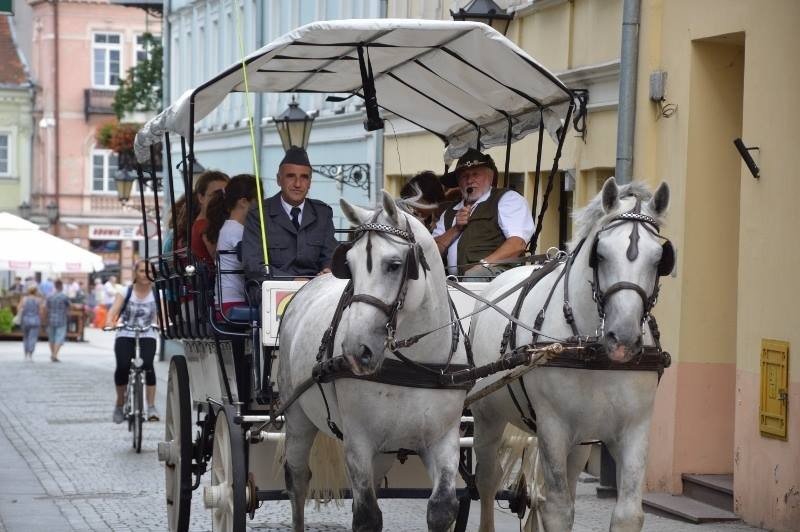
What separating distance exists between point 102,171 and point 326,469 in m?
63.9

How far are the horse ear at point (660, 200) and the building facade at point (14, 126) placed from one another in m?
Answer: 66.9

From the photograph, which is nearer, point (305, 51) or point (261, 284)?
point (261, 284)

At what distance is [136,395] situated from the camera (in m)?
17.7

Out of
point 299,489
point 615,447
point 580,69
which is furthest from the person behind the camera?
point 580,69

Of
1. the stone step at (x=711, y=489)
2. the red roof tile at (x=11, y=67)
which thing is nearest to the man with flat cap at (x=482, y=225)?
the stone step at (x=711, y=489)

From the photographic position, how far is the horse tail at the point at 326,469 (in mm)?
9430

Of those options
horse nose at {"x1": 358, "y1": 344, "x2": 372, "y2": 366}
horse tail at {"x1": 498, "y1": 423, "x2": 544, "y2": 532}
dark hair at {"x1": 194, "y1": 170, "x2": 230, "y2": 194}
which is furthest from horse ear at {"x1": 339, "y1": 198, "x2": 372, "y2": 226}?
dark hair at {"x1": 194, "y1": 170, "x2": 230, "y2": 194}

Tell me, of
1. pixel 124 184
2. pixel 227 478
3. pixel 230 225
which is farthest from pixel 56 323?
pixel 227 478

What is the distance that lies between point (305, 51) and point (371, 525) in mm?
3300

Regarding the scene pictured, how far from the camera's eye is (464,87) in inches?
424

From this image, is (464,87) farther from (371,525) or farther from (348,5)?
(348,5)

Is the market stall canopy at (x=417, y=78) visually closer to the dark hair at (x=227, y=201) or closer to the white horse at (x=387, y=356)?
the dark hair at (x=227, y=201)

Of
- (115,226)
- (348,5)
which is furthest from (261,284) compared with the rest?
(115,226)

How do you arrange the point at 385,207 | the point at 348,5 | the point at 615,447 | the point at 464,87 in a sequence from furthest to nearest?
the point at 348,5, the point at 464,87, the point at 615,447, the point at 385,207
